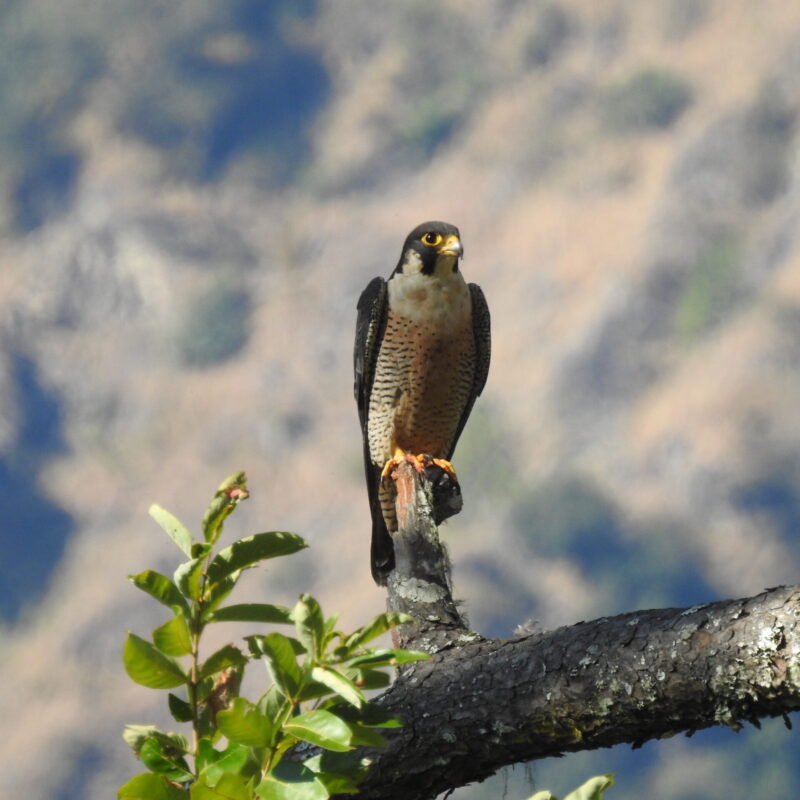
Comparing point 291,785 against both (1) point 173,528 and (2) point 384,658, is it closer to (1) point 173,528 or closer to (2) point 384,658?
(2) point 384,658

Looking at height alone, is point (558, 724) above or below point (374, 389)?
below

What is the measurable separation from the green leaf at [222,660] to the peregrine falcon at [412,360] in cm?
365

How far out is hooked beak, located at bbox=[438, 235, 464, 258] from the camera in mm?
4840

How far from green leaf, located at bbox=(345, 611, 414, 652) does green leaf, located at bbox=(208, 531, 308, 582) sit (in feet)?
0.35

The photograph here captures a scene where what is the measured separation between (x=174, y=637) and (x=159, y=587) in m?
0.06

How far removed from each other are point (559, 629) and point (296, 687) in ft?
3.55

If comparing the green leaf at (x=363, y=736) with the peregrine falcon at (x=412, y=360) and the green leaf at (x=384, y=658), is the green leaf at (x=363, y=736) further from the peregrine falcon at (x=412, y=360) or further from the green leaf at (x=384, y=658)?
the peregrine falcon at (x=412, y=360)

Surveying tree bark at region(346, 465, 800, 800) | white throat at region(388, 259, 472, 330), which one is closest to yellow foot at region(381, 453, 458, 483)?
white throat at region(388, 259, 472, 330)

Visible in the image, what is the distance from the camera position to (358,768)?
975 mm

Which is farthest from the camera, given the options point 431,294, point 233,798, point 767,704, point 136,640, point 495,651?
point 431,294

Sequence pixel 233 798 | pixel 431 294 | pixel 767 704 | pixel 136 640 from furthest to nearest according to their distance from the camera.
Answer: pixel 431 294
pixel 767 704
pixel 136 640
pixel 233 798

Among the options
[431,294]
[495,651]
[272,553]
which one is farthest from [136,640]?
[431,294]

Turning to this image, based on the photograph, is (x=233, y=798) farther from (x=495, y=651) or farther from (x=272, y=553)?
(x=495, y=651)

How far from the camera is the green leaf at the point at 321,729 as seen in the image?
863 millimetres
